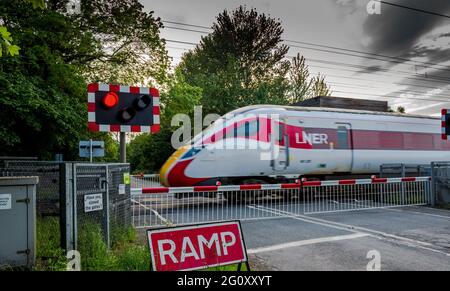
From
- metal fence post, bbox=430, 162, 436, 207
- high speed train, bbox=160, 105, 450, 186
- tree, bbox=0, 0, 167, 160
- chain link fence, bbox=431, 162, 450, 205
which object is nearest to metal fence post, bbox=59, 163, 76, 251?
high speed train, bbox=160, 105, 450, 186

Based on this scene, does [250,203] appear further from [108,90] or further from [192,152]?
[108,90]

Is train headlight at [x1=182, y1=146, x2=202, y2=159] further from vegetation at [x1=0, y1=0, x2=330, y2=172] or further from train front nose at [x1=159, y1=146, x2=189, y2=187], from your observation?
vegetation at [x1=0, y1=0, x2=330, y2=172]

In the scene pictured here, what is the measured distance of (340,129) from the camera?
1348 centimetres

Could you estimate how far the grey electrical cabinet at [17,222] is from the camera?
4.36 m

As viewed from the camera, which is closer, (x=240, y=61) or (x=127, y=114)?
(x=127, y=114)

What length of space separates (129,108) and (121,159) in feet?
3.86

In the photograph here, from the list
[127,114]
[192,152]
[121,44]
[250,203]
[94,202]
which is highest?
[121,44]

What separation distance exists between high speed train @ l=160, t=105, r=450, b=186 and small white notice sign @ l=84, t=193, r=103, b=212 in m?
5.37

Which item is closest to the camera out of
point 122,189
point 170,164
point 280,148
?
point 122,189

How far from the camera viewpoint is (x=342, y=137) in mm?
13492

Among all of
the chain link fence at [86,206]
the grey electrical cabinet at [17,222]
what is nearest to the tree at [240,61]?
the chain link fence at [86,206]

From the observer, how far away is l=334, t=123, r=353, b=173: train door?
43.9 feet

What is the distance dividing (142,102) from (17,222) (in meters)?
2.40

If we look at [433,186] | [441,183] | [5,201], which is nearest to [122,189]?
[5,201]
